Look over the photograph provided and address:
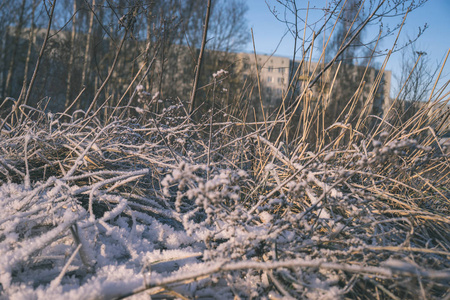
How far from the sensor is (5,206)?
837 millimetres

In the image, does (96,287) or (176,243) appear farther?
(176,243)

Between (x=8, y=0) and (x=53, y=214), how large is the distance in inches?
487

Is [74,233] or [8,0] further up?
[8,0]

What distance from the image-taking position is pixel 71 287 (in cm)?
63

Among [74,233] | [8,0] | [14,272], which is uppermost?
[8,0]

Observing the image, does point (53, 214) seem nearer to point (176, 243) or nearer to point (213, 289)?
point (176, 243)

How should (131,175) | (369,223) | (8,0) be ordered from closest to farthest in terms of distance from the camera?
1. (369,223)
2. (131,175)
3. (8,0)

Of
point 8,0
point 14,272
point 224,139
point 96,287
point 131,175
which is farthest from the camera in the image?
point 8,0

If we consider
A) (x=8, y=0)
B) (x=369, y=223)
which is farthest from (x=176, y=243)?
(x=8, y=0)

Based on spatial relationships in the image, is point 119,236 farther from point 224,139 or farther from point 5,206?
point 224,139

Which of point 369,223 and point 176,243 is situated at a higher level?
point 369,223

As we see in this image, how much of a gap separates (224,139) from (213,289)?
109 centimetres

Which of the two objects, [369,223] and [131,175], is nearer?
[369,223]

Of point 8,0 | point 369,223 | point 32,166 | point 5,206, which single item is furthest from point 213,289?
point 8,0
